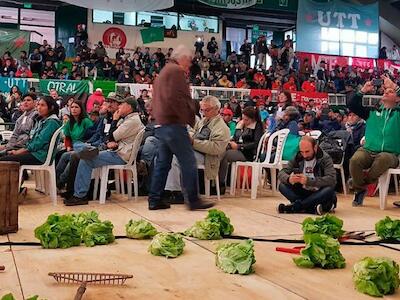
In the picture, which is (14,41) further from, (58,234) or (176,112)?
(58,234)

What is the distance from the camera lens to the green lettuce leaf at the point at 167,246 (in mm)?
2965

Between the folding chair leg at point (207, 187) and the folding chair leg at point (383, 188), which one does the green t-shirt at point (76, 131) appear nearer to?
the folding chair leg at point (207, 187)

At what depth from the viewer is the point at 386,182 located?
5.45m

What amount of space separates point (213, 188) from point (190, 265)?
10.7 feet

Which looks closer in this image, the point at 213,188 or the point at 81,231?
the point at 81,231

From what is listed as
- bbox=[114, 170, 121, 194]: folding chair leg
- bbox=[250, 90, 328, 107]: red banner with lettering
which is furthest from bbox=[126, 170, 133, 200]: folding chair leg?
bbox=[250, 90, 328, 107]: red banner with lettering

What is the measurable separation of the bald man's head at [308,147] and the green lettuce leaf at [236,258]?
225 centimetres

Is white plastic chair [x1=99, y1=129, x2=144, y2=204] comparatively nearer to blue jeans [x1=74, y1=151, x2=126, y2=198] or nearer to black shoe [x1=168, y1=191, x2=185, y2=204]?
blue jeans [x1=74, y1=151, x2=126, y2=198]

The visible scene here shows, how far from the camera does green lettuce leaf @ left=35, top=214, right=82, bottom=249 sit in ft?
10.1

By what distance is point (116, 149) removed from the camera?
17.5ft

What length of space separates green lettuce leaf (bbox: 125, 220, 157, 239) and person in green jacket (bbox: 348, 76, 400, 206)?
2.80 metres

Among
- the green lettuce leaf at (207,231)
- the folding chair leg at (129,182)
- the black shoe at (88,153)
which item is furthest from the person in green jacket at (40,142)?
the green lettuce leaf at (207,231)

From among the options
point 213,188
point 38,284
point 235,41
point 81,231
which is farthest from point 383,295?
point 235,41

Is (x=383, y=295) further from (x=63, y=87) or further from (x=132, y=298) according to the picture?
(x=63, y=87)
